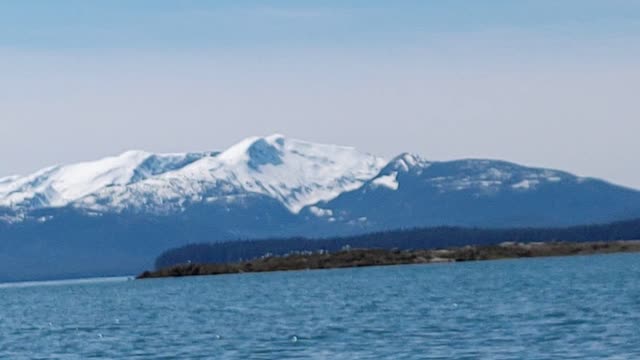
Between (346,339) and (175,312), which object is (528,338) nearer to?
(346,339)

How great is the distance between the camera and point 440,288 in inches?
6033

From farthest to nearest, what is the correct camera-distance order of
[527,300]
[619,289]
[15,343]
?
[619,289], [527,300], [15,343]

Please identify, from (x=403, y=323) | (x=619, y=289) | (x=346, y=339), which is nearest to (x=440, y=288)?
(x=619, y=289)

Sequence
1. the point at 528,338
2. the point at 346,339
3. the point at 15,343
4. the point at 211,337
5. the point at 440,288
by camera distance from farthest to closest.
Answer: the point at 440,288 < the point at 15,343 < the point at 211,337 < the point at 346,339 < the point at 528,338

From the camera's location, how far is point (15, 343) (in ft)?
321

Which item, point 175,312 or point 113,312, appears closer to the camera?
point 175,312

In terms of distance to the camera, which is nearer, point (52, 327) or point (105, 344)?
point (105, 344)

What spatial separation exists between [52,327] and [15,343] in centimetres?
1696

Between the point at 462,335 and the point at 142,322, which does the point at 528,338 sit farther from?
the point at 142,322

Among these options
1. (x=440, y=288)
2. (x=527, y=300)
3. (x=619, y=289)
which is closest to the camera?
(x=527, y=300)

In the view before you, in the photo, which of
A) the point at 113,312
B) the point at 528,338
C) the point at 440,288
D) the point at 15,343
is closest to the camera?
the point at 528,338

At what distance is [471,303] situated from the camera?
369ft

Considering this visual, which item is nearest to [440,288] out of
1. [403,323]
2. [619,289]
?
[619,289]

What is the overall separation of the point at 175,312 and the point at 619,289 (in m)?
36.4
